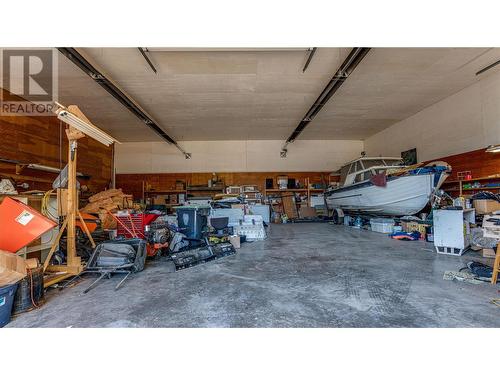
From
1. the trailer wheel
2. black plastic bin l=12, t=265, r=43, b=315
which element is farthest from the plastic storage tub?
black plastic bin l=12, t=265, r=43, b=315

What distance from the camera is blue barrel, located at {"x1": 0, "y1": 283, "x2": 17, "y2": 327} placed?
1.81 meters

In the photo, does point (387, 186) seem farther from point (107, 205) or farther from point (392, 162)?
point (107, 205)

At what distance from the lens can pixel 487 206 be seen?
4.43 meters

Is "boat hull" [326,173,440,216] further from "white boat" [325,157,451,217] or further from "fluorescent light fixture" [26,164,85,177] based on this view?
"fluorescent light fixture" [26,164,85,177]

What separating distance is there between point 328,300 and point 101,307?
7.15ft

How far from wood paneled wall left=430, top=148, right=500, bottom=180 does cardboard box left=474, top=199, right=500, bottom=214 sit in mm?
866

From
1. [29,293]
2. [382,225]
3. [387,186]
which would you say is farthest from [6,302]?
[382,225]

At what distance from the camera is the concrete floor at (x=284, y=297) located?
1.80 m

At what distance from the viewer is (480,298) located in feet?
7.14

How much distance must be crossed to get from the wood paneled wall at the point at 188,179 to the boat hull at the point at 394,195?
363 cm

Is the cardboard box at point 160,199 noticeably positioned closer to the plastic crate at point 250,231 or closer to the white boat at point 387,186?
the plastic crate at point 250,231

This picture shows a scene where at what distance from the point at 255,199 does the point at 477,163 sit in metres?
6.81

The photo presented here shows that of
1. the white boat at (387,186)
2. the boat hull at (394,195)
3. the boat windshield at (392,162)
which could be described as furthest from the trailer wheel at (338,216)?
the boat windshield at (392,162)
